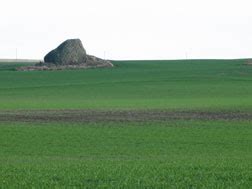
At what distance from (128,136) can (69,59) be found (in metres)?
56.6

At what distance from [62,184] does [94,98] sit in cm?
3583

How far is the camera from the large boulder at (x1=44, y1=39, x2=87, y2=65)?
80.6m

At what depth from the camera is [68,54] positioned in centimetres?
8094

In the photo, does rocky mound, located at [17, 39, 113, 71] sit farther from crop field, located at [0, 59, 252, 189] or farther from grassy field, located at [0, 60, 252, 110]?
crop field, located at [0, 59, 252, 189]

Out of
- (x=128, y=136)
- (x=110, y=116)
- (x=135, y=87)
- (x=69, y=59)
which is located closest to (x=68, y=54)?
(x=69, y=59)

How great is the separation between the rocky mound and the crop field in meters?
14.5

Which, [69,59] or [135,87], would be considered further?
[69,59]

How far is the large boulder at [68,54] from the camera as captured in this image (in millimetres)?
80562

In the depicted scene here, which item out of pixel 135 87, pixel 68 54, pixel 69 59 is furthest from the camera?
pixel 69 59

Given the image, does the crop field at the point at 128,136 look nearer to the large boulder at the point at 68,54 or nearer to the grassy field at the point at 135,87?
the grassy field at the point at 135,87

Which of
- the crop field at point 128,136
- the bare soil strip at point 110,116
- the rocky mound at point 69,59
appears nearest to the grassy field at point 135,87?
the crop field at point 128,136

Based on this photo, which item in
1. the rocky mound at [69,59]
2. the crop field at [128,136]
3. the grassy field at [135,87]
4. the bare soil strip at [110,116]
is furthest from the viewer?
the rocky mound at [69,59]

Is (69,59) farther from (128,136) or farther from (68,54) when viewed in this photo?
(128,136)

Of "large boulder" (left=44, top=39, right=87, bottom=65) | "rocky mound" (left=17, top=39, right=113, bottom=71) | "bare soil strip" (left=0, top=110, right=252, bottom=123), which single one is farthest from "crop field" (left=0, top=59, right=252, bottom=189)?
"large boulder" (left=44, top=39, right=87, bottom=65)
